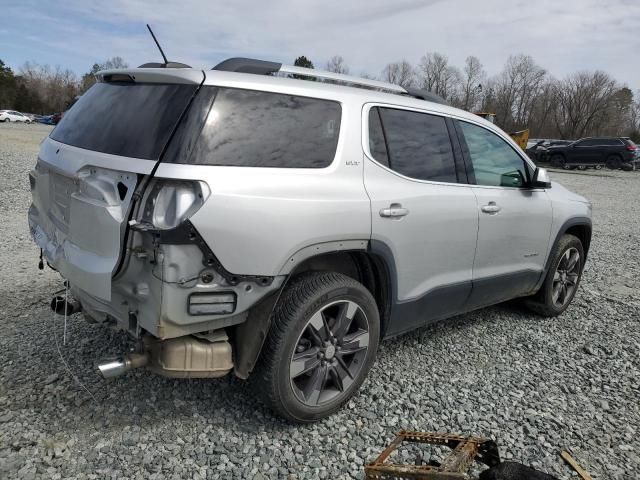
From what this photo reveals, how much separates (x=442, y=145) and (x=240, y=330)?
1.93 meters

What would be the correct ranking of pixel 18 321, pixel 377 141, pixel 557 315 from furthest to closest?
pixel 557 315 < pixel 18 321 < pixel 377 141

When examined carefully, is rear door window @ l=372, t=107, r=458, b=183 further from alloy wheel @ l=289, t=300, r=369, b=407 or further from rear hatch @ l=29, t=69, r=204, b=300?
rear hatch @ l=29, t=69, r=204, b=300

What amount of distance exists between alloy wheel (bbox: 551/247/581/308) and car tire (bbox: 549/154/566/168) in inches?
1073

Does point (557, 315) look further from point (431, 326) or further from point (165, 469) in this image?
point (165, 469)

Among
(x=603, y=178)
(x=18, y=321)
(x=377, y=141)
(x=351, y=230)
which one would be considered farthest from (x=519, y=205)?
(x=603, y=178)

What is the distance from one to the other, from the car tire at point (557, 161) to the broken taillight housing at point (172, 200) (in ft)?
102

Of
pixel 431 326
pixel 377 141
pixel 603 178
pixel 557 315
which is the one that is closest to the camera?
pixel 377 141

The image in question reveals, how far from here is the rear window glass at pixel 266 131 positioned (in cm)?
247

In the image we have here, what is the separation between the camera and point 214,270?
2387 millimetres

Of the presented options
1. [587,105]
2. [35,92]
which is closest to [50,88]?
[35,92]

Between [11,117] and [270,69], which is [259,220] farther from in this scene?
[11,117]

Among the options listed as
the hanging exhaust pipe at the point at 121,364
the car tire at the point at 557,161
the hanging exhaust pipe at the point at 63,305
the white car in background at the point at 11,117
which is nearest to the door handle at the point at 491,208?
the hanging exhaust pipe at the point at 121,364

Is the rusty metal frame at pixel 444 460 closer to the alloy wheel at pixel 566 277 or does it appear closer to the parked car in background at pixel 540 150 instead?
the alloy wheel at pixel 566 277

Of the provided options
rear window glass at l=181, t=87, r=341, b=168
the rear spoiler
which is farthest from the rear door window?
the rear spoiler
